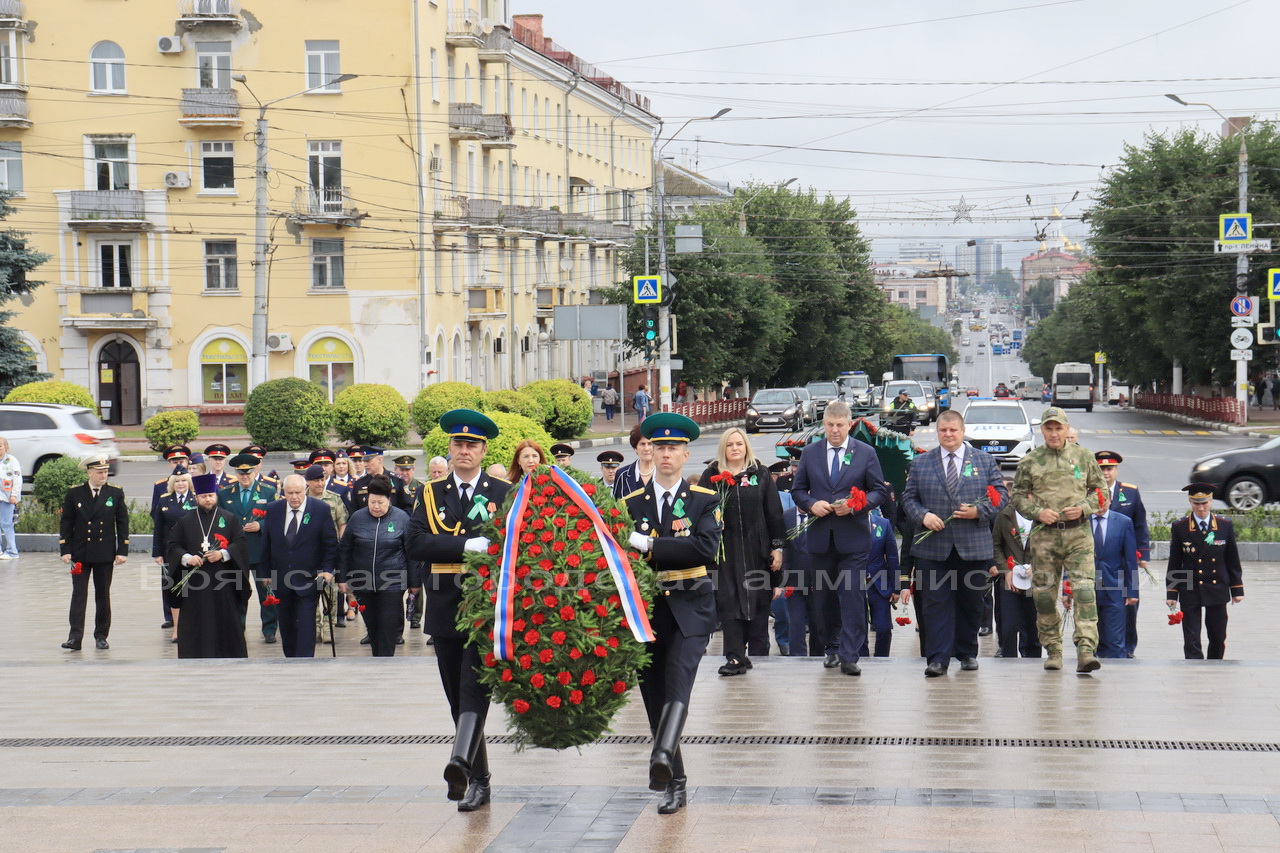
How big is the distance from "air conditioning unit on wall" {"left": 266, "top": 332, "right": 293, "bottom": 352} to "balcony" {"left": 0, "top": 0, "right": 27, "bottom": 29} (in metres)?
12.8

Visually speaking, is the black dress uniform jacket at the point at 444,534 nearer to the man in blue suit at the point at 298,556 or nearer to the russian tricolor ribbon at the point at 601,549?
the russian tricolor ribbon at the point at 601,549

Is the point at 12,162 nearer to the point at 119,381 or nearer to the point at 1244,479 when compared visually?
the point at 119,381

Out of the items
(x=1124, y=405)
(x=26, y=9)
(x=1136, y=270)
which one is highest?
(x=26, y=9)

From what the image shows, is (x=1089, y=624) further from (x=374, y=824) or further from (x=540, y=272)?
(x=540, y=272)

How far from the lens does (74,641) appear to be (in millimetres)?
13312

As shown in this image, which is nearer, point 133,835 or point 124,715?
point 133,835

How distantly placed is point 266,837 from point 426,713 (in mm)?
2748

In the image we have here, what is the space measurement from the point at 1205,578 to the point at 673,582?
6.08 metres

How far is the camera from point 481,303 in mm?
55812

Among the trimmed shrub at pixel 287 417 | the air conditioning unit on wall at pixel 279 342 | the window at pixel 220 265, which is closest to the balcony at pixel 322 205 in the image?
the window at pixel 220 265

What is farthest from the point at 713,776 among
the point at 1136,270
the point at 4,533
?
the point at 1136,270

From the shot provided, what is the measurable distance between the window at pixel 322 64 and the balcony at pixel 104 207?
22.9 ft

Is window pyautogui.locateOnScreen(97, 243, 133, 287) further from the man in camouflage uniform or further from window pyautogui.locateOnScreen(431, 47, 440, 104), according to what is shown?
the man in camouflage uniform

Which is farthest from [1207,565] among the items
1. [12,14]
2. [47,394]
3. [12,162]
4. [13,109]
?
[12,162]
